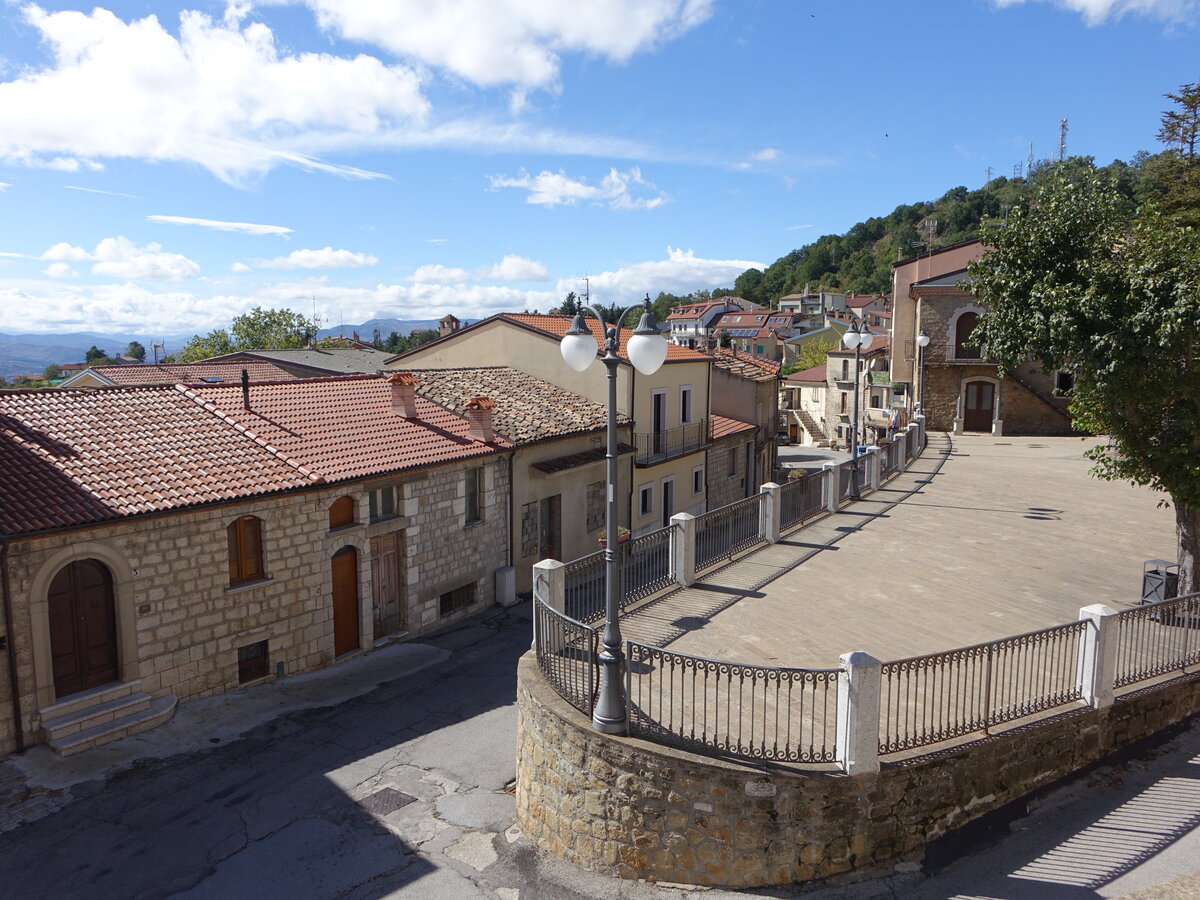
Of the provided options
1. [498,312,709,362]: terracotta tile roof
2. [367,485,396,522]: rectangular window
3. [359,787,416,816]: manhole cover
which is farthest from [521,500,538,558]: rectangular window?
[359,787,416,816]: manhole cover

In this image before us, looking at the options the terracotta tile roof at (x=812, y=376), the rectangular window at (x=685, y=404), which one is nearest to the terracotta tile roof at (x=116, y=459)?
the rectangular window at (x=685, y=404)

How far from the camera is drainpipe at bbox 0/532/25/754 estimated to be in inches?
426

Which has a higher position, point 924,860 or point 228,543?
point 228,543

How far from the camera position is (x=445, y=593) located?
17.9 meters

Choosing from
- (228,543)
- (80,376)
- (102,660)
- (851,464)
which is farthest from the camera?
(80,376)

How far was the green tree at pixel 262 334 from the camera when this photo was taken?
67938 mm

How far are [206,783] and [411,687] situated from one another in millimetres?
3952

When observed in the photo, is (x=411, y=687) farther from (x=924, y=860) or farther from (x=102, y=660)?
(x=924, y=860)

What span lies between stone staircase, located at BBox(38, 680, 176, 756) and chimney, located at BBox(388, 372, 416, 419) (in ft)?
28.1

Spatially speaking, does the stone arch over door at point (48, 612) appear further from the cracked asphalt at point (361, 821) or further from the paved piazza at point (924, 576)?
the paved piazza at point (924, 576)

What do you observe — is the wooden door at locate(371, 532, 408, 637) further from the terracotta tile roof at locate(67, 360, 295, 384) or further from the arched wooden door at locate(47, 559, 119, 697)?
the terracotta tile roof at locate(67, 360, 295, 384)

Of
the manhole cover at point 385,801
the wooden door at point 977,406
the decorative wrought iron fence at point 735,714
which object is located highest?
the wooden door at point 977,406

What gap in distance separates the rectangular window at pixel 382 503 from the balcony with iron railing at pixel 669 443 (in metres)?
9.42

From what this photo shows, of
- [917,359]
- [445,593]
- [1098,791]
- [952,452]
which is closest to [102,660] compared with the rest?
[445,593]
